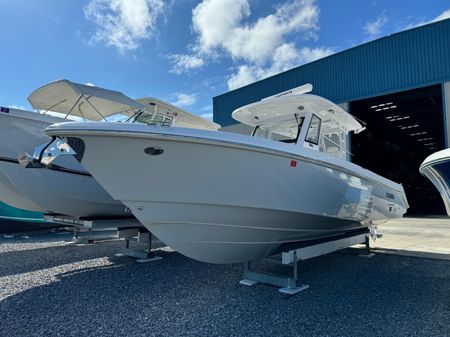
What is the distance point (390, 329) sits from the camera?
2850 mm

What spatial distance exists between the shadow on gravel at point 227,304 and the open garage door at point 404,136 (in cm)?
1094

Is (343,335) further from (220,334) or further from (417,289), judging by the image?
(417,289)

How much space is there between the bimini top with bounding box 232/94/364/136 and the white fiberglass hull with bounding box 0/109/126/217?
300 cm

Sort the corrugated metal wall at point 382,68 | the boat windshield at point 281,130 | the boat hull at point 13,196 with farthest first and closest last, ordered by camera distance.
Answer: the corrugated metal wall at point 382,68 < the boat hull at point 13,196 < the boat windshield at point 281,130

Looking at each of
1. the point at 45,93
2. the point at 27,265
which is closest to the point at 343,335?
the point at 27,265

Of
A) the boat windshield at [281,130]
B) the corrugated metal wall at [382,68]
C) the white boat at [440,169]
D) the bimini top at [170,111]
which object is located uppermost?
the corrugated metal wall at [382,68]

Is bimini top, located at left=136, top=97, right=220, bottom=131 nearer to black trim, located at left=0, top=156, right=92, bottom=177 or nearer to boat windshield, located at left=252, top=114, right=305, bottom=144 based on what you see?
black trim, located at left=0, top=156, right=92, bottom=177

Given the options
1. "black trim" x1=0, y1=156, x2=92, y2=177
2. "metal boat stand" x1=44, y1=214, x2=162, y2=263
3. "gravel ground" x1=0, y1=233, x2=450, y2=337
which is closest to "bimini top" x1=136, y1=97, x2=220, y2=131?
"black trim" x1=0, y1=156, x2=92, y2=177

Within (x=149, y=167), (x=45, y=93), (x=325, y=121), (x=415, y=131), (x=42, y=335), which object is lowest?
(x=42, y=335)

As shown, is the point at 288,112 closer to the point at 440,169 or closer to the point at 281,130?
the point at 281,130

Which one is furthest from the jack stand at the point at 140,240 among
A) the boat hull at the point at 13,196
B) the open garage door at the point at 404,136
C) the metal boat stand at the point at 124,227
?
the open garage door at the point at 404,136

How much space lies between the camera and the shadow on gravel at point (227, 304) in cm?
290

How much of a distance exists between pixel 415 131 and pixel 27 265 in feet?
74.0

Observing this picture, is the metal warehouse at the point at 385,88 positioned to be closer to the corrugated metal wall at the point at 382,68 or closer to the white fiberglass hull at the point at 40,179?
the corrugated metal wall at the point at 382,68
